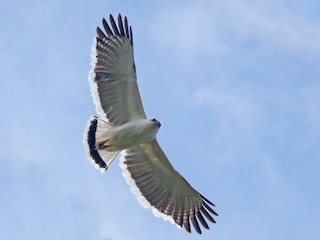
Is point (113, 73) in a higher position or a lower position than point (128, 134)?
higher

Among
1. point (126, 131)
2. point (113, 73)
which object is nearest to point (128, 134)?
point (126, 131)

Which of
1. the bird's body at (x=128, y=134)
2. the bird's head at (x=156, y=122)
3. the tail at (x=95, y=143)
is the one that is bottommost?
the tail at (x=95, y=143)

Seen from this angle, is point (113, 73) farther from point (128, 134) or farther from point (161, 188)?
point (161, 188)

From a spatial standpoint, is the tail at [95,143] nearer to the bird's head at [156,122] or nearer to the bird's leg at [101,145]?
the bird's leg at [101,145]

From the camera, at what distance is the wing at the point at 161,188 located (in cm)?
2716

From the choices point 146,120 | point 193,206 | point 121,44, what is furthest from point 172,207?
point 121,44

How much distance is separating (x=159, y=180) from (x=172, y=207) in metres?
0.68

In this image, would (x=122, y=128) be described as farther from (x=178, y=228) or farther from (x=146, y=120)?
(x=178, y=228)

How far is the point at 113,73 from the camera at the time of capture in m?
26.5

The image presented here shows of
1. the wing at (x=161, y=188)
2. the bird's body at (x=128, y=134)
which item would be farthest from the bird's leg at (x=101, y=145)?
the wing at (x=161, y=188)

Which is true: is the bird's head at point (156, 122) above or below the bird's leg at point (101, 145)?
above

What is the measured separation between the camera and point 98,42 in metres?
26.6

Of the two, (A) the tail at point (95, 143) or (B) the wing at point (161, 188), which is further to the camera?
(B) the wing at point (161, 188)

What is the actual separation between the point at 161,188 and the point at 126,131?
6.30ft
